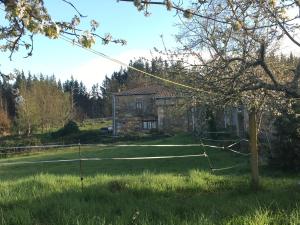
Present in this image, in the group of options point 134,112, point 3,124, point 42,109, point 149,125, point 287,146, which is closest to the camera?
point 287,146

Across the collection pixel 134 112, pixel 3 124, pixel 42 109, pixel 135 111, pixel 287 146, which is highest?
pixel 42 109

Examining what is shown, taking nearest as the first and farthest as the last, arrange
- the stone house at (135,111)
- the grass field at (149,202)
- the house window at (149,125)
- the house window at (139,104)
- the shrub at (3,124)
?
the grass field at (149,202), the house window at (149,125), the stone house at (135,111), the house window at (139,104), the shrub at (3,124)

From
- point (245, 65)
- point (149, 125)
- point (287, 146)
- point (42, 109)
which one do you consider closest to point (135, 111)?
point (149, 125)

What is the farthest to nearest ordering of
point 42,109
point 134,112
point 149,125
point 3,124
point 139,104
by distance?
point 42,109
point 3,124
point 139,104
point 134,112
point 149,125

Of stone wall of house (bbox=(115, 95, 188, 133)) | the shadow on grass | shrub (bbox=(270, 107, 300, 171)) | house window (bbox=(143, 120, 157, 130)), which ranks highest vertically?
stone wall of house (bbox=(115, 95, 188, 133))

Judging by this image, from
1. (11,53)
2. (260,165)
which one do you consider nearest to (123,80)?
(260,165)

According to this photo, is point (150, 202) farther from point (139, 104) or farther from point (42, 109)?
point (42, 109)

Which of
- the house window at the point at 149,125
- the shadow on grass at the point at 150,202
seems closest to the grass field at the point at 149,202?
the shadow on grass at the point at 150,202

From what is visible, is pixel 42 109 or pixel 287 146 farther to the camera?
pixel 42 109

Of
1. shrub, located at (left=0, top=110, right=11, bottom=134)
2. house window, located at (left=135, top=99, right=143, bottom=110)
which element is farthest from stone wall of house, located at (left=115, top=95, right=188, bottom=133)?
shrub, located at (left=0, top=110, right=11, bottom=134)

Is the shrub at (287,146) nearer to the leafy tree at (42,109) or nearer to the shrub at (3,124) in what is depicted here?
the leafy tree at (42,109)

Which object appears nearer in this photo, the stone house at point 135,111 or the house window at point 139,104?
the stone house at point 135,111

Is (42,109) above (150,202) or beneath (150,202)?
above

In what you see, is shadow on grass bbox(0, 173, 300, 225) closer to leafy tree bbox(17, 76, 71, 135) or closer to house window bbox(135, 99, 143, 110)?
leafy tree bbox(17, 76, 71, 135)
